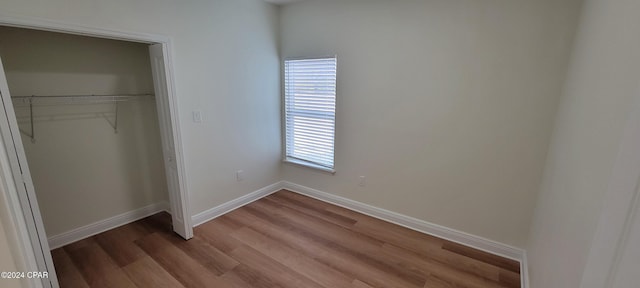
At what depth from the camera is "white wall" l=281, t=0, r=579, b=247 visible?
208 centimetres

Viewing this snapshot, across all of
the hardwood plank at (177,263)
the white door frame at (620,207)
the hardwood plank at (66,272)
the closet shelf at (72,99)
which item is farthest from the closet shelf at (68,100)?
the white door frame at (620,207)

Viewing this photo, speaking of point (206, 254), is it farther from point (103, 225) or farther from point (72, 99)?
point (72, 99)

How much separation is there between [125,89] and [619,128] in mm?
3703

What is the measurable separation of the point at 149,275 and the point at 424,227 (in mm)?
2628

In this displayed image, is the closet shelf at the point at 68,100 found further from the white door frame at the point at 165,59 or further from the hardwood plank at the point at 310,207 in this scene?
the hardwood plank at the point at 310,207

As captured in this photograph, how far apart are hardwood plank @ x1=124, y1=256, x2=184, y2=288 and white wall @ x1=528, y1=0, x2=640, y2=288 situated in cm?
247

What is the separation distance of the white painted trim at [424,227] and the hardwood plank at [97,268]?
2184 mm

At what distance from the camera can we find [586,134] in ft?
4.03

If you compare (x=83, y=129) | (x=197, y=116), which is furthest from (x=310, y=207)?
(x=83, y=129)

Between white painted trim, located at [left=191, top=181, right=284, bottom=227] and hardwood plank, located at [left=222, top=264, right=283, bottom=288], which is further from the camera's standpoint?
white painted trim, located at [left=191, top=181, right=284, bottom=227]

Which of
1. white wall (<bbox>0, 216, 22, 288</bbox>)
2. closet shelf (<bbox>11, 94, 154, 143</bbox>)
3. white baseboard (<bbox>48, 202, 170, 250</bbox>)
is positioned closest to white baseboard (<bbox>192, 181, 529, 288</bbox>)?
white baseboard (<bbox>48, 202, 170, 250</bbox>)

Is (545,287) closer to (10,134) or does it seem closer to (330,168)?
(330,168)

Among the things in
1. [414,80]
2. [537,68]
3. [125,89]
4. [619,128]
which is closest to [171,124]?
[125,89]

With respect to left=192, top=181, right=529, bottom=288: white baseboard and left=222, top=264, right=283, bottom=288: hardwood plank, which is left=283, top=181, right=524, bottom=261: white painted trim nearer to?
left=192, top=181, right=529, bottom=288: white baseboard
